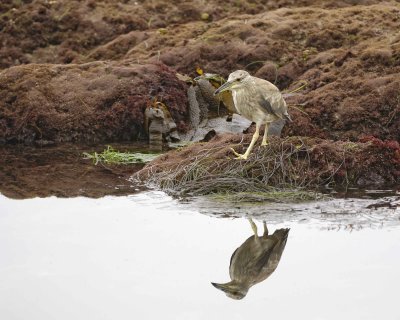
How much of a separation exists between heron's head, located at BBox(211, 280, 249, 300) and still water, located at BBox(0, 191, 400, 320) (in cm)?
5

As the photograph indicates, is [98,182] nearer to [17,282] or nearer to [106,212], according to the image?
[106,212]

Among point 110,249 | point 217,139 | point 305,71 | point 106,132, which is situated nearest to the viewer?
point 110,249

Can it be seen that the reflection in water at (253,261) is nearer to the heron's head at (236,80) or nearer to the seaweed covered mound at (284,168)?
the seaweed covered mound at (284,168)

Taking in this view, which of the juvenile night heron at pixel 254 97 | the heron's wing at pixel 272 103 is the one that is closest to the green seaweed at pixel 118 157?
the juvenile night heron at pixel 254 97

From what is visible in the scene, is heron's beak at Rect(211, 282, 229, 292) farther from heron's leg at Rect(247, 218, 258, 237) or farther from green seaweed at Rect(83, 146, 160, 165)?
green seaweed at Rect(83, 146, 160, 165)

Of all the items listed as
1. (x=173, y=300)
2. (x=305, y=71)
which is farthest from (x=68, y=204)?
(x=305, y=71)

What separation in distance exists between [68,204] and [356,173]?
3.33 m

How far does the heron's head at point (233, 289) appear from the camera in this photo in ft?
19.9

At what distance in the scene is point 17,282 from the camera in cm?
630

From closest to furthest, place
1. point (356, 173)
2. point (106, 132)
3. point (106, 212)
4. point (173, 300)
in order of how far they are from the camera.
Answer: point (173, 300) → point (106, 212) → point (356, 173) → point (106, 132)

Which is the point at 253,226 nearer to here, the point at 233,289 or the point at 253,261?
the point at 253,261

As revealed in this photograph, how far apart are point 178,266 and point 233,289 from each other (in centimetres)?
65

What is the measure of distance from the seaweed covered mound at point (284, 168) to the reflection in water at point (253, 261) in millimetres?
1353

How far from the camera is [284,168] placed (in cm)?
891
